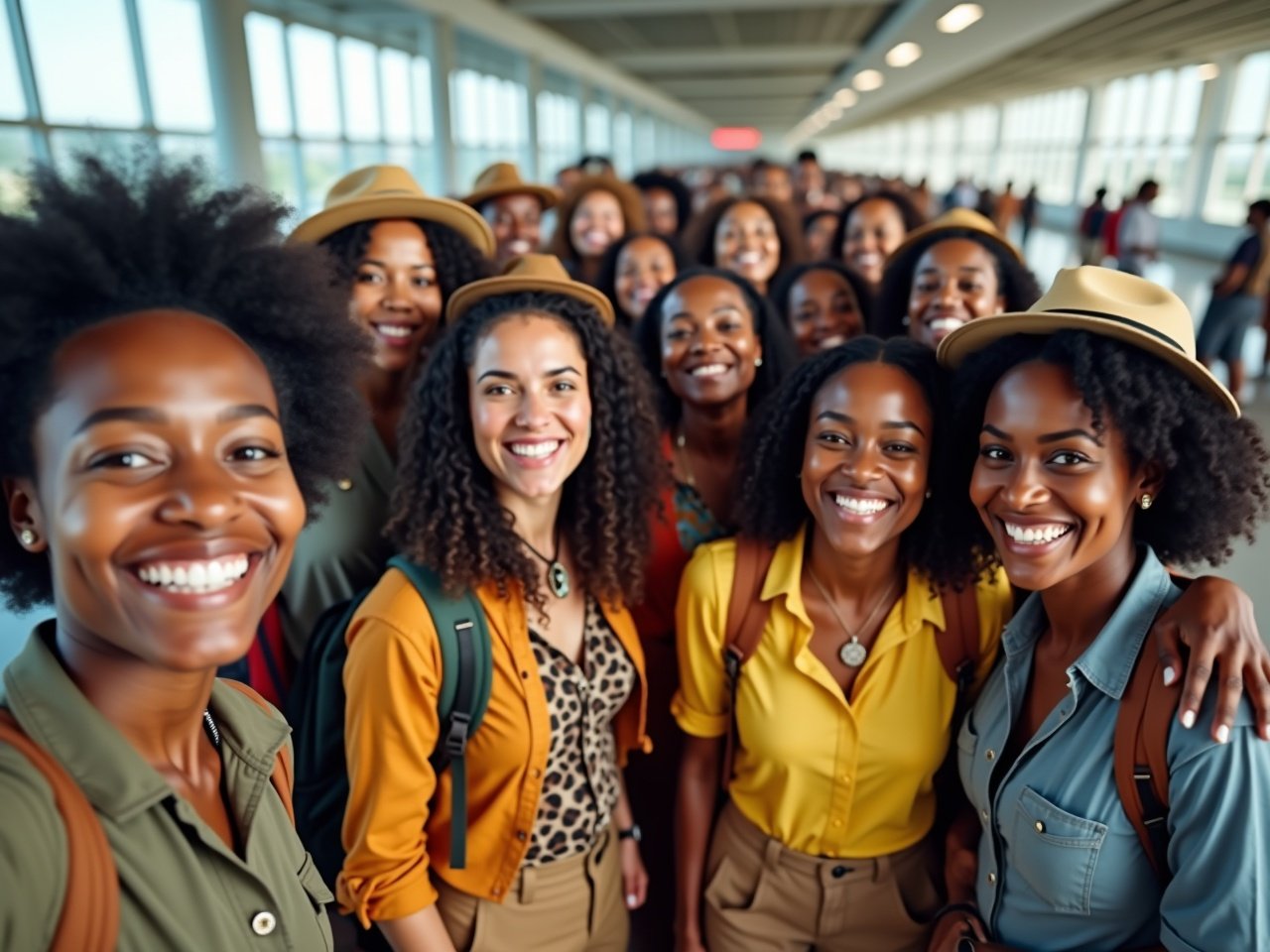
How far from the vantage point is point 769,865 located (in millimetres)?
2027

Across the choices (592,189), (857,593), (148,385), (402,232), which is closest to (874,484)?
(857,593)

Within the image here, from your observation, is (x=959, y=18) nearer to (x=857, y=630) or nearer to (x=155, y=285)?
(x=857, y=630)

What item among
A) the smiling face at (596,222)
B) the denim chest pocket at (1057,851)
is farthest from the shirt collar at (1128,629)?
the smiling face at (596,222)

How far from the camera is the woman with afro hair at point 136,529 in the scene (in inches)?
36.3

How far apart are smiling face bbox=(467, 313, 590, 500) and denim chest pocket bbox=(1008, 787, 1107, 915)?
127 centimetres

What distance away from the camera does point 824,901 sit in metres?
1.97

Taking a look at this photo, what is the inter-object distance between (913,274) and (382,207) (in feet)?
7.72

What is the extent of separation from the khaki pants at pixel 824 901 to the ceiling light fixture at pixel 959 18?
9.00 meters

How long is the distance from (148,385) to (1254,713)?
5.77 ft

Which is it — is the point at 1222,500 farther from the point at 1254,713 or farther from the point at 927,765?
the point at 927,765

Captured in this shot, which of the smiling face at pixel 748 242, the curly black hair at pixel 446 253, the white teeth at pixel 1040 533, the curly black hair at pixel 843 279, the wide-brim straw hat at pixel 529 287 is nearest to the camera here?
the white teeth at pixel 1040 533

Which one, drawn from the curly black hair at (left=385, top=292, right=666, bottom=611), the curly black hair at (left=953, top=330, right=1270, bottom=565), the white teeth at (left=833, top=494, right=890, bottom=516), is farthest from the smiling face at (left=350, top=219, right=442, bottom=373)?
the curly black hair at (left=953, top=330, right=1270, bottom=565)

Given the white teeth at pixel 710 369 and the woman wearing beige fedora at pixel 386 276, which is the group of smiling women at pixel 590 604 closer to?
the woman wearing beige fedora at pixel 386 276

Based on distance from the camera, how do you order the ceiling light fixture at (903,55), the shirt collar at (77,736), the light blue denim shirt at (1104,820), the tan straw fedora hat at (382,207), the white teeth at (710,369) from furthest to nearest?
the ceiling light fixture at (903,55) < the white teeth at (710,369) < the tan straw fedora hat at (382,207) < the light blue denim shirt at (1104,820) < the shirt collar at (77,736)
